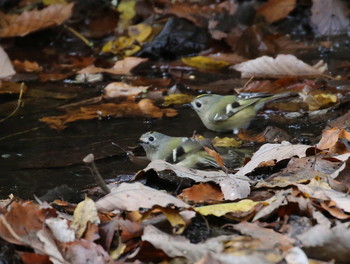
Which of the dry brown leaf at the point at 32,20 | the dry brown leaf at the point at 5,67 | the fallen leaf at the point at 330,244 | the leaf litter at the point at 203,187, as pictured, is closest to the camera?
the fallen leaf at the point at 330,244

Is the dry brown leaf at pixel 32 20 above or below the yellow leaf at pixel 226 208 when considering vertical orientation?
below

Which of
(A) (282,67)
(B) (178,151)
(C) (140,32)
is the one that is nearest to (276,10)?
(C) (140,32)

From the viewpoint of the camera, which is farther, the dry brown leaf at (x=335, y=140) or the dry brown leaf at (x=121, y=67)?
the dry brown leaf at (x=121, y=67)

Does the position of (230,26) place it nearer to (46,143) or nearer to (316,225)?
(46,143)

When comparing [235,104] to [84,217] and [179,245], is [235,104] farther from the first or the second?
[179,245]

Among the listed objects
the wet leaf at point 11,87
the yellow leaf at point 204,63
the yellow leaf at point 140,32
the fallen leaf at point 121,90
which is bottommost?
the yellow leaf at point 140,32

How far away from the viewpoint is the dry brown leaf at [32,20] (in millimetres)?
8750

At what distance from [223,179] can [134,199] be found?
0.67m

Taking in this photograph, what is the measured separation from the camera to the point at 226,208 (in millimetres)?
3146

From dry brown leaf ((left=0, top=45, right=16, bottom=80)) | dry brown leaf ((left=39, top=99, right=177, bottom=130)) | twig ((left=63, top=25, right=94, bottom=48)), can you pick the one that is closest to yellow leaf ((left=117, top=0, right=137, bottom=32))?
twig ((left=63, top=25, right=94, bottom=48))

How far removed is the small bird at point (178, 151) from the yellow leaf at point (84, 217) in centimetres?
131

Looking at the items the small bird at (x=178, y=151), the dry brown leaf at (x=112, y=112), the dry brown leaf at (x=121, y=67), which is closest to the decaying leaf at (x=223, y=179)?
the small bird at (x=178, y=151)

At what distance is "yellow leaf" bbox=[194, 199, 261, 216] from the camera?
3.09 m

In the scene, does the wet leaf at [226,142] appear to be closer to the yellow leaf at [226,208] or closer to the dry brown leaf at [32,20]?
the yellow leaf at [226,208]
